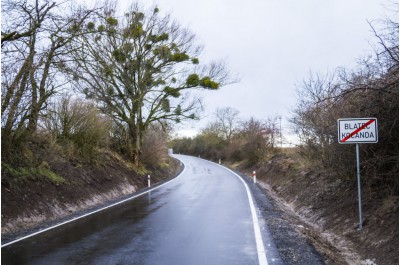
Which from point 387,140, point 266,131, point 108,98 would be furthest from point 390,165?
point 266,131

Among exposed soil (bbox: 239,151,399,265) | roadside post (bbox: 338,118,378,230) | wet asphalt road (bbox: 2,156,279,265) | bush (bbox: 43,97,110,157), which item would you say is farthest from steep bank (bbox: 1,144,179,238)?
roadside post (bbox: 338,118,378,230)

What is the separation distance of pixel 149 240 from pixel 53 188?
7.35 m

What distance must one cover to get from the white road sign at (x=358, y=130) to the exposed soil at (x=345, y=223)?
54.3 inches

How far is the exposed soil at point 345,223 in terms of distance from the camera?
7.53m

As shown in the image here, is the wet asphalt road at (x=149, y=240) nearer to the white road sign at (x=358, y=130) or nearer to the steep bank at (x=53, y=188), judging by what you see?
the steep bank at (x=53, y=188)

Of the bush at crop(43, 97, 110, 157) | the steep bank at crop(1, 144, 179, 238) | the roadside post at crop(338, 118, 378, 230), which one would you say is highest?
the bush at crop(43, 97, 110, 157)

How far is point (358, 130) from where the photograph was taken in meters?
8.77

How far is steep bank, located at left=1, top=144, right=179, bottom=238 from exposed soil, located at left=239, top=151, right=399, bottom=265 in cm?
738

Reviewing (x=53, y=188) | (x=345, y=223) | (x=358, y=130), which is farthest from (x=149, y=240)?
(x=53, y=188)

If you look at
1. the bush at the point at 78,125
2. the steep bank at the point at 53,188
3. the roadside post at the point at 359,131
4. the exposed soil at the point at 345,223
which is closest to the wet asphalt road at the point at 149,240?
the steep bank at the point at 53,188

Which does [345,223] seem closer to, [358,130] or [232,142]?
[358,130]

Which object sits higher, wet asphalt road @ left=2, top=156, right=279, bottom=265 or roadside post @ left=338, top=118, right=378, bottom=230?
roadside post @ left=338, top=118, right=378, bottom=230

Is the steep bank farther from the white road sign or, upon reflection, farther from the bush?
the white road sign

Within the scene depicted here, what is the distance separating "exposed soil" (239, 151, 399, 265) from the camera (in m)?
7.53
